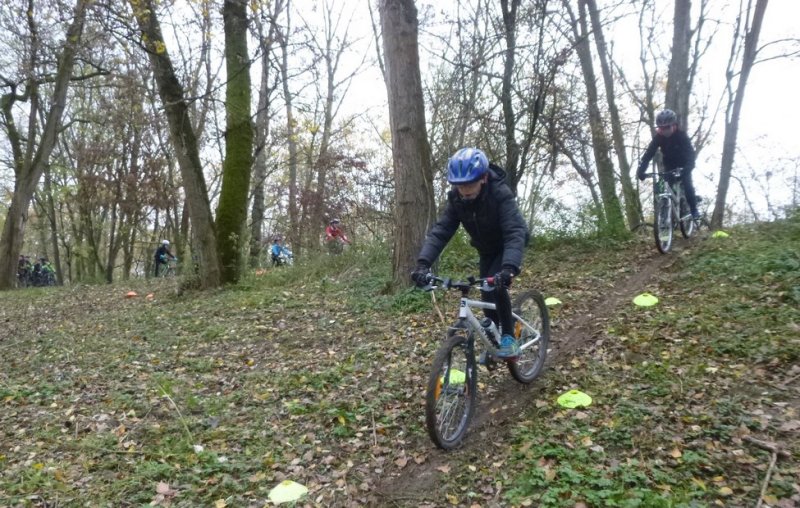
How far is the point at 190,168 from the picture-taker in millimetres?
10719

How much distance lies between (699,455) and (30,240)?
46988 mm

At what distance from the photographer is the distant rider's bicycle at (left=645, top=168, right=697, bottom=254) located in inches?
335

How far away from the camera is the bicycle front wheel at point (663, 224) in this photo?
848cm

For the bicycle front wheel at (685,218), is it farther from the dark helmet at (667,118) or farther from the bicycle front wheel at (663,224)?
the dark helmet at (667,118)

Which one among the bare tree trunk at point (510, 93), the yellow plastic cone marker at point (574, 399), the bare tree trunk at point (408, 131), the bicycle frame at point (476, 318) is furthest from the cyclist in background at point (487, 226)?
the bare tree trunk at point (510, 93)

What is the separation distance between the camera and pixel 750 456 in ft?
11.6

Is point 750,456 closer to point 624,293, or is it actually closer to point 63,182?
point 624,293

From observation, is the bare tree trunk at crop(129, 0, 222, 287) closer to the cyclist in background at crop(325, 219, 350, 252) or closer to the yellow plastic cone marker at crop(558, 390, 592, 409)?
the cyclist in background at crop(325, 219, 350, 252)

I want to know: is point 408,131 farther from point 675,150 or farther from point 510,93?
point 675,150

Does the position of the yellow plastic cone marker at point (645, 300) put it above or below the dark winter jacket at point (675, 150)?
below

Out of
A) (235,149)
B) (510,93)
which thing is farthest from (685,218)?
(235,149)

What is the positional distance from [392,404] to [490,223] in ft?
6.39

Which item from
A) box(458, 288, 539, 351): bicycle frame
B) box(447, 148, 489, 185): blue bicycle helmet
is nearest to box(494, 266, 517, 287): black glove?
box(458, 288, 539, 351): bicycle frame

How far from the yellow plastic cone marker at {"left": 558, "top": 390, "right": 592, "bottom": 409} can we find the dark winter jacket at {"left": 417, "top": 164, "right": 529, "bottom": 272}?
1345 millimetres
